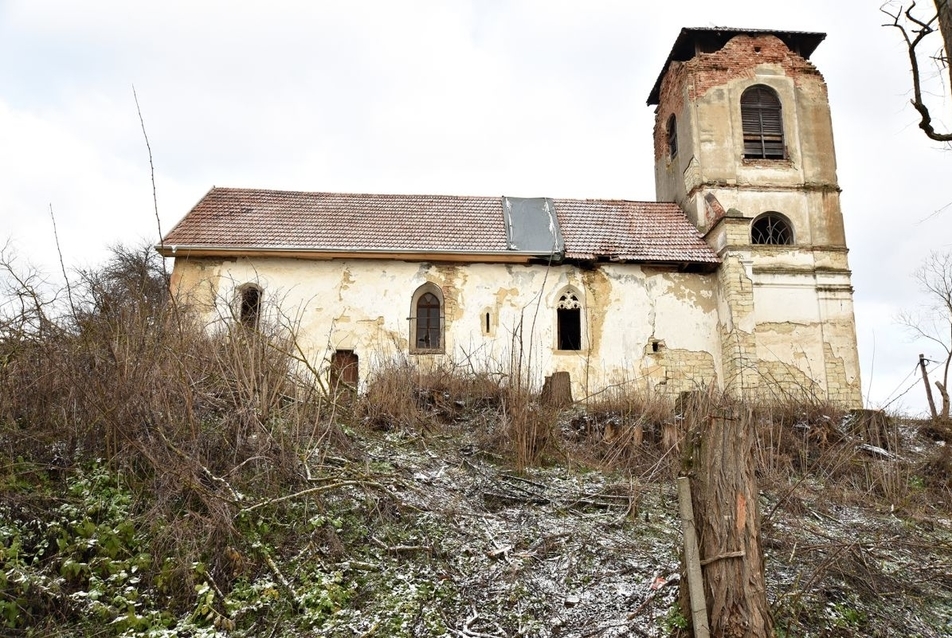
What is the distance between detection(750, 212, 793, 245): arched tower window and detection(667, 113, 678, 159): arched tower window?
3578 millimetres

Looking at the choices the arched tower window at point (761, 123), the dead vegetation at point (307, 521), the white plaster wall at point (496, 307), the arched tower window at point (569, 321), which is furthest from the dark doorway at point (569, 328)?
the dead vegetation at point (307, 521)

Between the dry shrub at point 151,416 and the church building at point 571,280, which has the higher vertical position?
the church building at point 571,280

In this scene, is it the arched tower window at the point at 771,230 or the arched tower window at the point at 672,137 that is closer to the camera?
the arched tower window at the point at 771,230

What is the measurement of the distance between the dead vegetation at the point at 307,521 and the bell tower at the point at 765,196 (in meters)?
8.97

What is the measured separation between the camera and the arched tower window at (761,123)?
1959cm

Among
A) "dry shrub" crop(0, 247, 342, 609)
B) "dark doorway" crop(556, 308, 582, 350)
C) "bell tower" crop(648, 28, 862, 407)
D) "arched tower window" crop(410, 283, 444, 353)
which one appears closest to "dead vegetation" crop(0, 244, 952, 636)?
"dry shrub" crop(0, 247, 342, 609)

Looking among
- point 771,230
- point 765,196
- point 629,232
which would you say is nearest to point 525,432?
point 629,232

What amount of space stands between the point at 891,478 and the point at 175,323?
8725mm

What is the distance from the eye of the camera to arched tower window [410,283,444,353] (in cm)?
1705

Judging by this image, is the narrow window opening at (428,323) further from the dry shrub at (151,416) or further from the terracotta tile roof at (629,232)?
the dry shrub at (151,416)

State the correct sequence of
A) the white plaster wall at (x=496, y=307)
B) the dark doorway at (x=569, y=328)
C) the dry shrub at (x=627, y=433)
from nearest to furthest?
the dry shrub at (x=627, y=433), the white plaster wall at (x=496, y=307), the dark doorway at (x=569, y=328)

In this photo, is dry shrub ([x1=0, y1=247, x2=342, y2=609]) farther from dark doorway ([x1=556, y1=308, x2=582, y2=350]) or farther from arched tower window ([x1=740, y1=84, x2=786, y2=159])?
arched tower window ([x1=740, y1=84, x2=786, y2=159])

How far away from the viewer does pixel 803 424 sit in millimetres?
11695

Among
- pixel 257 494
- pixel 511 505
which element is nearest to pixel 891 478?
pixel 511 505
